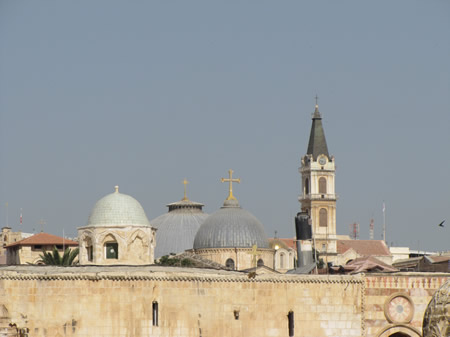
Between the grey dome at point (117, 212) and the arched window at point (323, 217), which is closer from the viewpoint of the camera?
the grey dome at point (117, 212)

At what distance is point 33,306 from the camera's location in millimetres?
38281

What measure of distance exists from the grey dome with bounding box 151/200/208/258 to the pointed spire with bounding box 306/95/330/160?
64273mm

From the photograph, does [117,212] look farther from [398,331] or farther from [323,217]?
[323,217]

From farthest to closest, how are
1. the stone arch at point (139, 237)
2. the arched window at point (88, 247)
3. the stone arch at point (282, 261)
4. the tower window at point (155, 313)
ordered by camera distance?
the stone arch at point (282, 261)
the arched window at point (88, 247)
the stone arch at point (139, 237)
the tower window at point (155, 313)

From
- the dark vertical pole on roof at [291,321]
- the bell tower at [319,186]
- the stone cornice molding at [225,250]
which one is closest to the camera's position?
the dark vertical pole on roof at [291,321]

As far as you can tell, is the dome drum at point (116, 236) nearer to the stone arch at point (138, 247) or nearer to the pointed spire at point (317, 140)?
the stone arch at point (138, 247)

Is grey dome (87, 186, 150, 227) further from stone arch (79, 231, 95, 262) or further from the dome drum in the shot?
stone arch (79, 231, 95, 262)

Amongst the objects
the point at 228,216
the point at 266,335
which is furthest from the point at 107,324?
the point at 228,216

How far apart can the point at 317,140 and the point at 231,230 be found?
83945mm

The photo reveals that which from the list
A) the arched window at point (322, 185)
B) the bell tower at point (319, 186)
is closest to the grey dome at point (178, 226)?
the bell tower at point (319, 186)

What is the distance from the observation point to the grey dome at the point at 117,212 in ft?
162

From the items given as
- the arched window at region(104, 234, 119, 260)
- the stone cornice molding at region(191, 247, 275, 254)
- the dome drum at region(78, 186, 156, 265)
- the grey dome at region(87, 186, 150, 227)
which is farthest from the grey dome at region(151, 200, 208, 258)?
the arched window at region(104, 234, 119, 260)

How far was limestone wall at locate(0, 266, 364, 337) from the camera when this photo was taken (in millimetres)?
38438

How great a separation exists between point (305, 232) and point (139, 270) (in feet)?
39.8
